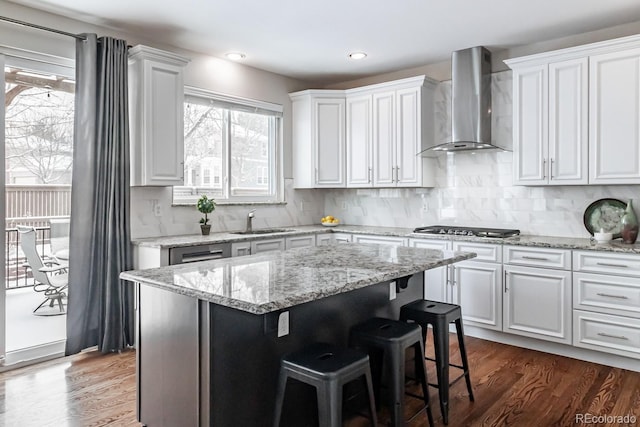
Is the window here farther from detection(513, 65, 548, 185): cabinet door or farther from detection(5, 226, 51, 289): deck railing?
detection(513, 65, 548, 185): cabinet door

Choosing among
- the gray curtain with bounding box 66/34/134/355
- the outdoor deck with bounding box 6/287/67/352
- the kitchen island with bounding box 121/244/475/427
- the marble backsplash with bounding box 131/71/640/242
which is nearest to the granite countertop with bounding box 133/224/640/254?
the marble backsplash with bounding box 131/71/640/242

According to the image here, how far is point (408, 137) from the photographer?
4715 millimetres

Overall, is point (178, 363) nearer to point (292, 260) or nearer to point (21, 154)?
point (292, 260)

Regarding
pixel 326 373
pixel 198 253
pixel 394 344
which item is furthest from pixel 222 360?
pixel 198 253

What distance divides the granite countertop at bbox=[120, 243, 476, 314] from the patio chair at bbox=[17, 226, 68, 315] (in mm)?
1711

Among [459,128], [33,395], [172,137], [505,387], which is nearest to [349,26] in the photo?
[459,128]

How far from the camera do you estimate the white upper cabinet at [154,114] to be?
374cm

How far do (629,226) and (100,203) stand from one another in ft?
13.4

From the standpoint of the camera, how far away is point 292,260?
267 cm

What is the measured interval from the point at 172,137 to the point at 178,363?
237 cm

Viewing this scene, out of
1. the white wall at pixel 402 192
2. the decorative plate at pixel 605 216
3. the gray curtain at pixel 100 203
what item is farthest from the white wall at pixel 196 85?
the decorative plate at pixel 605 216

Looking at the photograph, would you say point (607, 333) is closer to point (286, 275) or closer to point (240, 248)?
point (286, 275)

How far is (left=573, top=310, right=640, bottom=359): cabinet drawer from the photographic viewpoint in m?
3.27

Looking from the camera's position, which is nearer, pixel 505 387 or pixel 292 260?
pixel 292 260
